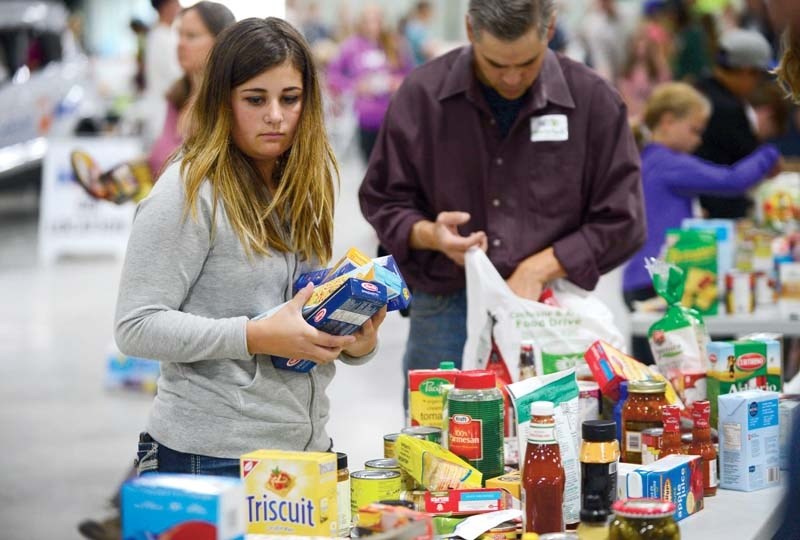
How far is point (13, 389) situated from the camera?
24.3ft

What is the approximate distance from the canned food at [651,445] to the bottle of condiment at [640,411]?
2 centimetres

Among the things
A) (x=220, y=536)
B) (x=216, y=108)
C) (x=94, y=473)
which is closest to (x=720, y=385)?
(x=216, y=108)

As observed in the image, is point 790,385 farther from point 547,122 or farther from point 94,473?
point 94,473

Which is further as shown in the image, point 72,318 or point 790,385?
point 72,318

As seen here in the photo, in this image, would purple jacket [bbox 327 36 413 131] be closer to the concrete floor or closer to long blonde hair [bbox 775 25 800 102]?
the concrete floor

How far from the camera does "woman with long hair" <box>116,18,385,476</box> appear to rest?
246cm

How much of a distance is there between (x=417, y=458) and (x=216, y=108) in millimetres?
853

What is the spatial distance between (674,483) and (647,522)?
44 cm

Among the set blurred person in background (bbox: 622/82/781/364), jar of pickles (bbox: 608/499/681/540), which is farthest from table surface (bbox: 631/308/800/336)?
jar of pickles (bbox: 608/499/681/540)

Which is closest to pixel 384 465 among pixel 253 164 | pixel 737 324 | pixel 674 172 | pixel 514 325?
pixel 253 164

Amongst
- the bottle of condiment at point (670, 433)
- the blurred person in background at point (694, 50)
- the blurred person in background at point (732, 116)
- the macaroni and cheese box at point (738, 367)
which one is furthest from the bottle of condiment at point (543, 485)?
the blurred person in background at point (694, 50)

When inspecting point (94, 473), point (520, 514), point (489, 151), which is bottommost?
point (94, 473)

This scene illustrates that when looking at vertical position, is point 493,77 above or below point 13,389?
above

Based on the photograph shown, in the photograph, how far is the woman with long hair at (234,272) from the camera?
2.46 m
